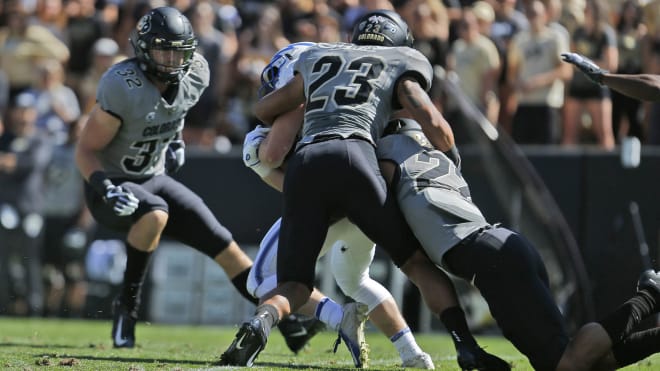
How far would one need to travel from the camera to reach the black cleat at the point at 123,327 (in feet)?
24.8

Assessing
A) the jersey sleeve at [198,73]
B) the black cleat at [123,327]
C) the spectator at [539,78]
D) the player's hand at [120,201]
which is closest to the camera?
the player's hand at [120,201]

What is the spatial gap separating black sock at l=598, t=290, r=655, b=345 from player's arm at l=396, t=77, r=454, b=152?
45.1 inches

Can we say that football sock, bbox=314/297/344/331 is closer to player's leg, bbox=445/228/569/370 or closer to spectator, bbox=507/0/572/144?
player's leg, bbox=445/228/569/370

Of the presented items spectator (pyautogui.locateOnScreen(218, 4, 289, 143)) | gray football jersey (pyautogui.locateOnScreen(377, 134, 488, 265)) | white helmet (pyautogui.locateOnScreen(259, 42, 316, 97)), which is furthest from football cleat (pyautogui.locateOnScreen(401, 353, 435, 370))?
spectator (pyautogui.locateOnScreen(218, 4, 289, 143))

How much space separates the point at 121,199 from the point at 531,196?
4.51 metres

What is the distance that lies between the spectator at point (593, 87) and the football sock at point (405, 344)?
191 inches

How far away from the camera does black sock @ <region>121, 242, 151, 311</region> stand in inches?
299

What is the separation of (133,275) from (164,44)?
58.6 inches

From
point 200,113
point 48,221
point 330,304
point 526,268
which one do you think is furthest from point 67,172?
point 526,268

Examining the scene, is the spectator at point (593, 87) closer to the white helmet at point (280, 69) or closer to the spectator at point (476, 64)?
the spectator at point (476, 64)

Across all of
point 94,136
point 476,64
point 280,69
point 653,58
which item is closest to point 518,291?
point 280,69

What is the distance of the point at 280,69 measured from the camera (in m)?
6.27

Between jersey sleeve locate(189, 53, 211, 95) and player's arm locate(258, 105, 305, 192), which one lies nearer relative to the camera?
player's arm locate(258, 105, 305, 192)

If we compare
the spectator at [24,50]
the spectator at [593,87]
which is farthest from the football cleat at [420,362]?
the spectator at [24,50]
